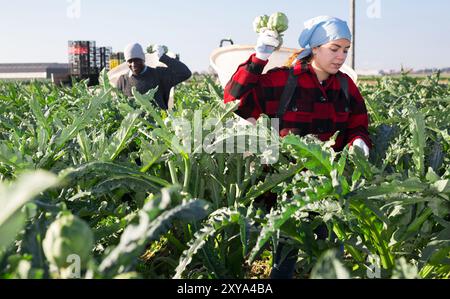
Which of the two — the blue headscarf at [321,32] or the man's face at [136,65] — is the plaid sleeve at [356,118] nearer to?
the blue headscarf at [321,32]

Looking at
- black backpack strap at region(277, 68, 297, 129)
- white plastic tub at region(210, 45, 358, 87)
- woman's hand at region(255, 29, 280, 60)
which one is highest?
woman's hand at region(255, 29, 280, 60)

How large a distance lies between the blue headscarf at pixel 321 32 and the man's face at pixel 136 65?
3061 millimetres

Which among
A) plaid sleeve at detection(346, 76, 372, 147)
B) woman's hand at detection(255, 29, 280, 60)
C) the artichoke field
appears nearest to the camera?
the artichoke field

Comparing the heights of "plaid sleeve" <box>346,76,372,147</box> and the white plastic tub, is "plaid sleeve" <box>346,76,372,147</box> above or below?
below

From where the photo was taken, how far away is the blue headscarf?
2.56 m

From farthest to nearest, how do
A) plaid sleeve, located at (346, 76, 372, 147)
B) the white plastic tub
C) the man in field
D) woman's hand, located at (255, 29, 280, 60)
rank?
the man in field
the white plastic tub
plaid sleeve, located at (346, 76, 372, 147)
woman's hand, located at (255, 29, 280, 60)

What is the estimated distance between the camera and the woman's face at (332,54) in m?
2.59

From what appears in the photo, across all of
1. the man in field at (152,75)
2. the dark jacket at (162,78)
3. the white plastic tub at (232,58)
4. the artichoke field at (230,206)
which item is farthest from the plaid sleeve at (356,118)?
the dark jacket at (162,78)

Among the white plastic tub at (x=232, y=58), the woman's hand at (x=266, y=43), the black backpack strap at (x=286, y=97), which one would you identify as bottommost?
the black backpack strap at (x=286, y=97)

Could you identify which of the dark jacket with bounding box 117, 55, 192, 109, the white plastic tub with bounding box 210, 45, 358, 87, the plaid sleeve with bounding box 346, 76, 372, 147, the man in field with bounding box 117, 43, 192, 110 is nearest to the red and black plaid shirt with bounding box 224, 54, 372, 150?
the plaid sleeve with bounding box 346, 76, 372, 147

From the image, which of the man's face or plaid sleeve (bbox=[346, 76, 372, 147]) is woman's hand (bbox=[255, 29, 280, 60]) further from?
the man's face

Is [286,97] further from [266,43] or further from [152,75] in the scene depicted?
[152,75]
